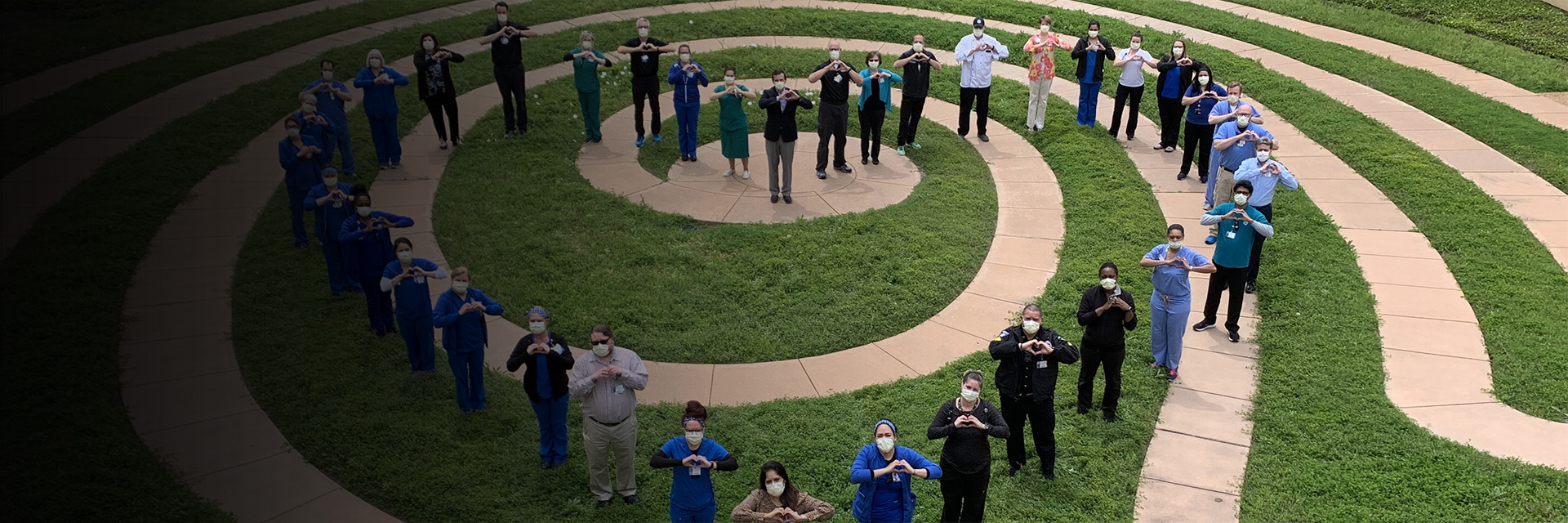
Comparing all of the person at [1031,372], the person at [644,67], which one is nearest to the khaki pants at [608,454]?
the person at [1031,372]

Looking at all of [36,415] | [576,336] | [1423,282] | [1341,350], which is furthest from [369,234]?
[1423,282]

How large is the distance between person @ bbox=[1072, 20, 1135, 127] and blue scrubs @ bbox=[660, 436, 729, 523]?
1107 cm

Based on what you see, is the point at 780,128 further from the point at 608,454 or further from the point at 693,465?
the point at 693,465

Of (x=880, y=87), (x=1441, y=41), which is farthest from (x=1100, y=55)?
(x=1441, y=41)

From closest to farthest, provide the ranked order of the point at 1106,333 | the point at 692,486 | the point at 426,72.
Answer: the point at 692,486
the point at 1106,333
the point at 426,72

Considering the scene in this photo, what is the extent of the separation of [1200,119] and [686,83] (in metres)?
7.26

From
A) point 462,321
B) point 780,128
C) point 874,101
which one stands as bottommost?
point 462,321

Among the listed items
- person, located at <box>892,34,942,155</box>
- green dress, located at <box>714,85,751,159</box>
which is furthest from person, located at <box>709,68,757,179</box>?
person, located at <box>892,34,942,155</box>

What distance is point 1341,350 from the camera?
40.4 feet

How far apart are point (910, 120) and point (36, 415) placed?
12204 millimetres

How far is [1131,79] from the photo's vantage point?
1784cm

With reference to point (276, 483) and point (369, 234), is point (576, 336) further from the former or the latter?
point (276, 483)

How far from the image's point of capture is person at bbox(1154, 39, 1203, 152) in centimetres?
1672

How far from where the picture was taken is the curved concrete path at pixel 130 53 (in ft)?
64.1
